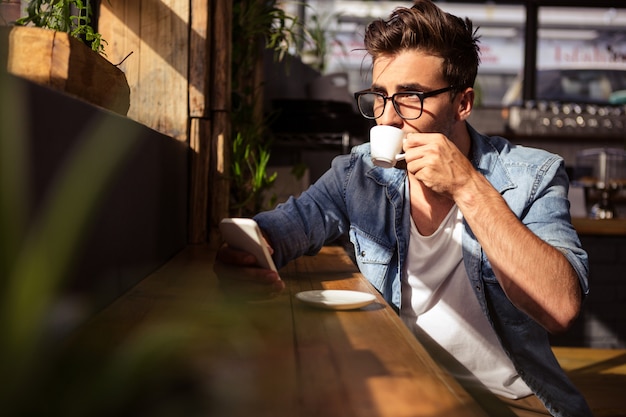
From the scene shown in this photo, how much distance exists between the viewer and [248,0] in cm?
284

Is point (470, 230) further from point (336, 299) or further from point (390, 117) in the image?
point (336, 299)

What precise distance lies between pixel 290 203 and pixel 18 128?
1.13 meters

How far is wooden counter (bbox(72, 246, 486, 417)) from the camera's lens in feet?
2.34

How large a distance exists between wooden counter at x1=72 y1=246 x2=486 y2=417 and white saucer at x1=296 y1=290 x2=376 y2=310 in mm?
13

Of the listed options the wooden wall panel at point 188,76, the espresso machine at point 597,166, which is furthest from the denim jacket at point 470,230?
the espresso machine at point 597,166

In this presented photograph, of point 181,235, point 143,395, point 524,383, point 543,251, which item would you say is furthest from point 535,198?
point 143,395

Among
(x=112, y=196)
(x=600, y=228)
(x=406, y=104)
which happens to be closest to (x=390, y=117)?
(x=406, y=104)

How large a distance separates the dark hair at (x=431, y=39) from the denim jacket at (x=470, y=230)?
209 millimetres

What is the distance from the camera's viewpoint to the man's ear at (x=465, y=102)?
6.21ft

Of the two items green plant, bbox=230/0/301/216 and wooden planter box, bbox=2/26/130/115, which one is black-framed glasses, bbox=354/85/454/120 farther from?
green plant, bbox=230/0/301/216

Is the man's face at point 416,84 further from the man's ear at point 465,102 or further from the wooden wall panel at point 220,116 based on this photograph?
the wooden wall panel at point 220,116

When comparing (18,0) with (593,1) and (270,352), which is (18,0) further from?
(593,1)

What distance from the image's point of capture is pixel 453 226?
5.76 ft

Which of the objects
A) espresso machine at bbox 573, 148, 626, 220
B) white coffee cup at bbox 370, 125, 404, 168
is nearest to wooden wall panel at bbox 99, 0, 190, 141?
white coffee cup at bbox 370, 125, 404, 168
